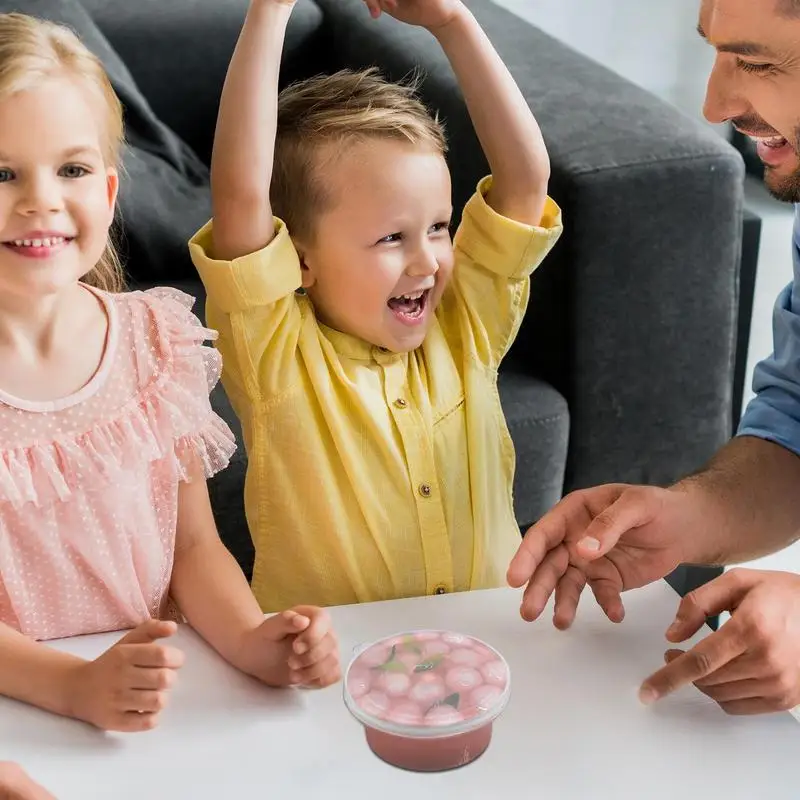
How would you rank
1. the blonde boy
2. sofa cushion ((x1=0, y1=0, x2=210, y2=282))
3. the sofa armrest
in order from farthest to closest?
sofa cushion ((x1=0, y1=0, x2=210, y2=282)) → the sofa armrest → the blonde boy

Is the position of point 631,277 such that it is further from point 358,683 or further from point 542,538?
point 358,683

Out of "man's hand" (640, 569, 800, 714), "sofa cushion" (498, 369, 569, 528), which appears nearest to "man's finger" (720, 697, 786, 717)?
"man's hand" (640, 569, 800, 714)

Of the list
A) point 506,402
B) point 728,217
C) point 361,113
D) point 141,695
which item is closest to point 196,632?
point 141,695

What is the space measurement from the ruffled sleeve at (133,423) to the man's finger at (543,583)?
316mm

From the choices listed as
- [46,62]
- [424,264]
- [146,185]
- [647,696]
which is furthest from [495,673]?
[146,185]

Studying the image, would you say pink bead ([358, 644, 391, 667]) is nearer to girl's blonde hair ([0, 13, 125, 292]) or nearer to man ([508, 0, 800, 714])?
man ([508, 0, 800, 714])

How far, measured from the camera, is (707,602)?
0.95 meters

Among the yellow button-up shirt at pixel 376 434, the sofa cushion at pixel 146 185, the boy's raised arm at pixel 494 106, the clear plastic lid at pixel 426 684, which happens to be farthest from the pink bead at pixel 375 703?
the sofa cushion at pixel 146 185

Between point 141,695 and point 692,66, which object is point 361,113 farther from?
point 692,66

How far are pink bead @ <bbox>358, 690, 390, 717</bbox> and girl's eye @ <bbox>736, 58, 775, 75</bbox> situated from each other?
0.72 m

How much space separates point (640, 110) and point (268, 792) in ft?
4.54

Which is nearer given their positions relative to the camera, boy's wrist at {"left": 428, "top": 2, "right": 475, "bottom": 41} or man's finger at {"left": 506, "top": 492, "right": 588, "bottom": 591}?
man's finger at {"left": 506, "top": 492, "right": 588, "bottom": 591}

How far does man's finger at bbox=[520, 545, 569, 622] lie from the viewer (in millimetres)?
983

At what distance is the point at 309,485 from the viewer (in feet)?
4.00
